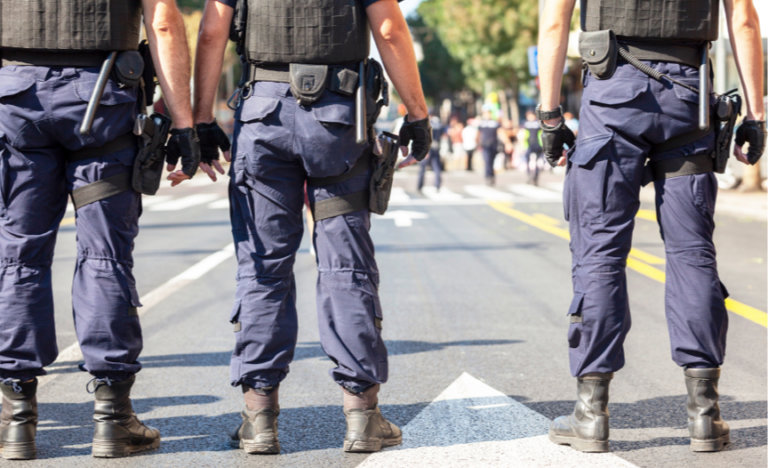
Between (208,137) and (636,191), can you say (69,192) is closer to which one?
(208,137)

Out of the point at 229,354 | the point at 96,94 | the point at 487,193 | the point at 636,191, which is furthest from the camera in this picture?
the point at 487,193

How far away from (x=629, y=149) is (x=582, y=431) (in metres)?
0.96

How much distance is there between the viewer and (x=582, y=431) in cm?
362

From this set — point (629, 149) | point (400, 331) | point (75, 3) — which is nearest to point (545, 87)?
point (629, 149)

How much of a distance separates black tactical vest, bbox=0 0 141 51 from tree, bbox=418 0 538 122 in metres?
46.0

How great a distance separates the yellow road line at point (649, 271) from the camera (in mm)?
6432

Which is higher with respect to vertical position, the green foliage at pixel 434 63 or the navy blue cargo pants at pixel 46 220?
the navy blue cargo pants at pixel 46 220

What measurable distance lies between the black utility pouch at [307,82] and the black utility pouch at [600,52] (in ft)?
2.88

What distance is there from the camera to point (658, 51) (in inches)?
144

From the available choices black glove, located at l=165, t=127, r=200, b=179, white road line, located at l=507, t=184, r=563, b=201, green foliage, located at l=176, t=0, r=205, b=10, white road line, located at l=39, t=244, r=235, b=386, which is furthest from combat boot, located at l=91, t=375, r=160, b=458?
green foliage, located at l=176, t=0, r=205, b=10

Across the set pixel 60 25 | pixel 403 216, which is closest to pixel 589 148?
pixel 60 25

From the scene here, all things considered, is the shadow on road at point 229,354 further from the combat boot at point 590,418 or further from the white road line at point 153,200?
the white road line at point 153,200

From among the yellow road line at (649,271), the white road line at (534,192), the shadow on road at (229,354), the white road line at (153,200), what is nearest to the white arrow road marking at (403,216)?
the yellow road line at (649,271)

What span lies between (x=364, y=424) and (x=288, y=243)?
66 cm
